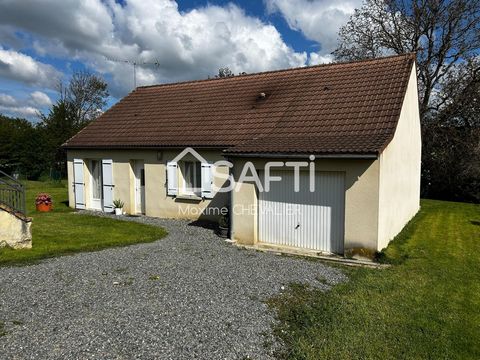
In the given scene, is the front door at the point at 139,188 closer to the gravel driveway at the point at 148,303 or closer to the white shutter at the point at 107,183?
the white shutter at the point at 107,183

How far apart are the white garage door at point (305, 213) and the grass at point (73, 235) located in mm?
3369

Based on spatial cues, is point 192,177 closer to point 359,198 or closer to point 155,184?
point 155,184

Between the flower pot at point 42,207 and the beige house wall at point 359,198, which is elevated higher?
Answer: the beige house wall at point 359,198

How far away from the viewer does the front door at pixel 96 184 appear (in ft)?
51.8

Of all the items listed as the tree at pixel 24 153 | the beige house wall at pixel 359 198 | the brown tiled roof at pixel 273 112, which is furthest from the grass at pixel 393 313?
the tree at pixel 24 153

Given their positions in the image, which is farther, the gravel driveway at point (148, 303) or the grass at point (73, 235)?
the grass at point (73, 235)

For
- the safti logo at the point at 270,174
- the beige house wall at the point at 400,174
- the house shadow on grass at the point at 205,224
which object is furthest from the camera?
the house shadow on grass at the point at 205,224

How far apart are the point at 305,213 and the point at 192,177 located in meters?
5.37

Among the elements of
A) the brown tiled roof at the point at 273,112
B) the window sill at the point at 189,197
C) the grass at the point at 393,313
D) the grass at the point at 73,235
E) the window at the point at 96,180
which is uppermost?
the brown tiled roof at the point at 273,112

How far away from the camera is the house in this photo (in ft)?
28.7

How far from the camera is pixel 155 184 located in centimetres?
1384

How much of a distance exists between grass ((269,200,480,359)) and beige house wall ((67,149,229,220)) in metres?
6.25

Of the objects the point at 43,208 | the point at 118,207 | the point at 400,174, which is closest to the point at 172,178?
the point at 118,207

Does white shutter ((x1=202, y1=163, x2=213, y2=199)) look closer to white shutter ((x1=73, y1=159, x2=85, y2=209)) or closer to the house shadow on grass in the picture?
the house shadow on grass
